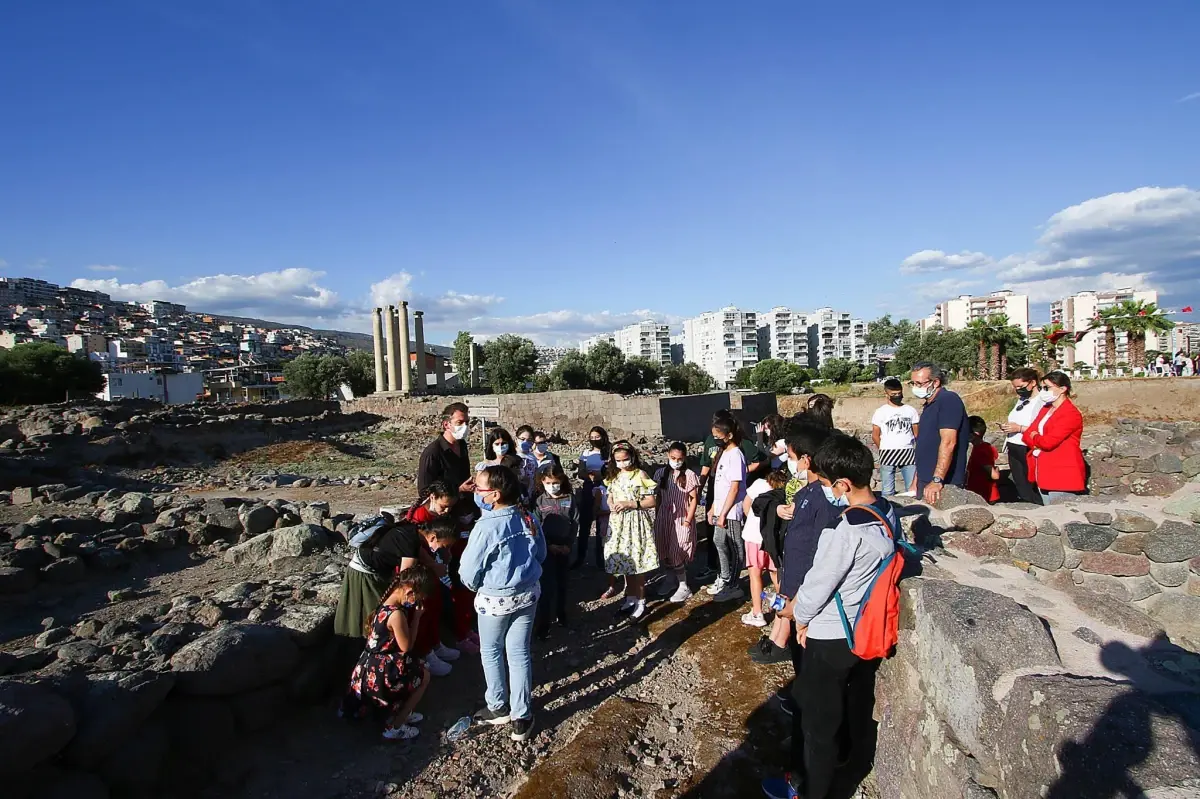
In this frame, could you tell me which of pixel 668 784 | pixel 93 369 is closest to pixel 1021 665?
pixel 668 784

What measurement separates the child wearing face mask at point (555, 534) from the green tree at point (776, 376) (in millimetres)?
49413

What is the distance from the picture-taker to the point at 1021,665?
222cm

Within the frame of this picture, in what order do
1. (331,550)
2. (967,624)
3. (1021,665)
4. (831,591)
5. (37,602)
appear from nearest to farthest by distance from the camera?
(1021,665) → (967,624) → (831,591) → (37,602) → (331,550)

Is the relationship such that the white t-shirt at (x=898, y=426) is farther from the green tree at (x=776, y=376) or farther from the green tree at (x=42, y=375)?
the green tree at (x=776, y=376)

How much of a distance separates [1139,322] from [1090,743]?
46.3 meters

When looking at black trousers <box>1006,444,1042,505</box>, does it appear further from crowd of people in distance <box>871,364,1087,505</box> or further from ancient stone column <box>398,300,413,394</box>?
ancient stone column <box>398,300,413,394</box>

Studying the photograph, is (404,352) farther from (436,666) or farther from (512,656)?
(512,656)

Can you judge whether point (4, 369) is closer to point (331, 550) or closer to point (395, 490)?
point (395, 490)

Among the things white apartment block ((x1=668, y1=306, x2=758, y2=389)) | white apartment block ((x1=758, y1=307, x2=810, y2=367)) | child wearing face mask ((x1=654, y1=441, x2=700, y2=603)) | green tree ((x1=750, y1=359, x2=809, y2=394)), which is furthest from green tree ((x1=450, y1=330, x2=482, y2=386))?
white apartment block ((x1=758, y1=307, x2=810, y2=367))

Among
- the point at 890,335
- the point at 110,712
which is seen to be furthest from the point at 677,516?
the point at 890,335

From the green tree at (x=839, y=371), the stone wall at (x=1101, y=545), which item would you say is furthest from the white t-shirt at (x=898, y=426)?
the green tree at (x=839, y=371)

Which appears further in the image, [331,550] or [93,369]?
[93,369]

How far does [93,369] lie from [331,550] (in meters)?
49.2

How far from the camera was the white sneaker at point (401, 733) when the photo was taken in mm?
3900
